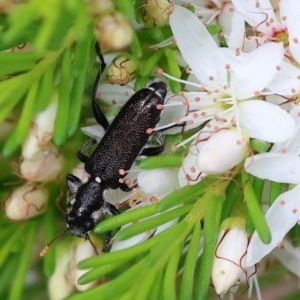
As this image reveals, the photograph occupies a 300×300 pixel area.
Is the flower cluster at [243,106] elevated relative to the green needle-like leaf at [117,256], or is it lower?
elevated

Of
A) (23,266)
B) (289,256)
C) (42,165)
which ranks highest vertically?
(42,165)

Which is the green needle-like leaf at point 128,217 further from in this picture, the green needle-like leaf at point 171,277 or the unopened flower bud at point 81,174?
the unopened flower bud at point 81,174

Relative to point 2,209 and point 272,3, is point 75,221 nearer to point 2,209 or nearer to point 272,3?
point 2,209

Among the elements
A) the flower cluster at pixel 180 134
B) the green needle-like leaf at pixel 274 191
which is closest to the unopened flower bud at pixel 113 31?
the flower cluster at pixel 180 134

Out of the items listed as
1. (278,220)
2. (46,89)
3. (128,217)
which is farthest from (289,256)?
(46,89)

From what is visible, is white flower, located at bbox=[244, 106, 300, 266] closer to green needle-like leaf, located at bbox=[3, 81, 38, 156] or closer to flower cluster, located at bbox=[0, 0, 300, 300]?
flower cluster, located at bbox=[0, 0, 300, 300]

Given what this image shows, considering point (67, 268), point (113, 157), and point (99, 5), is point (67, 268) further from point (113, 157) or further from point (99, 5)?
point (99, 5)
